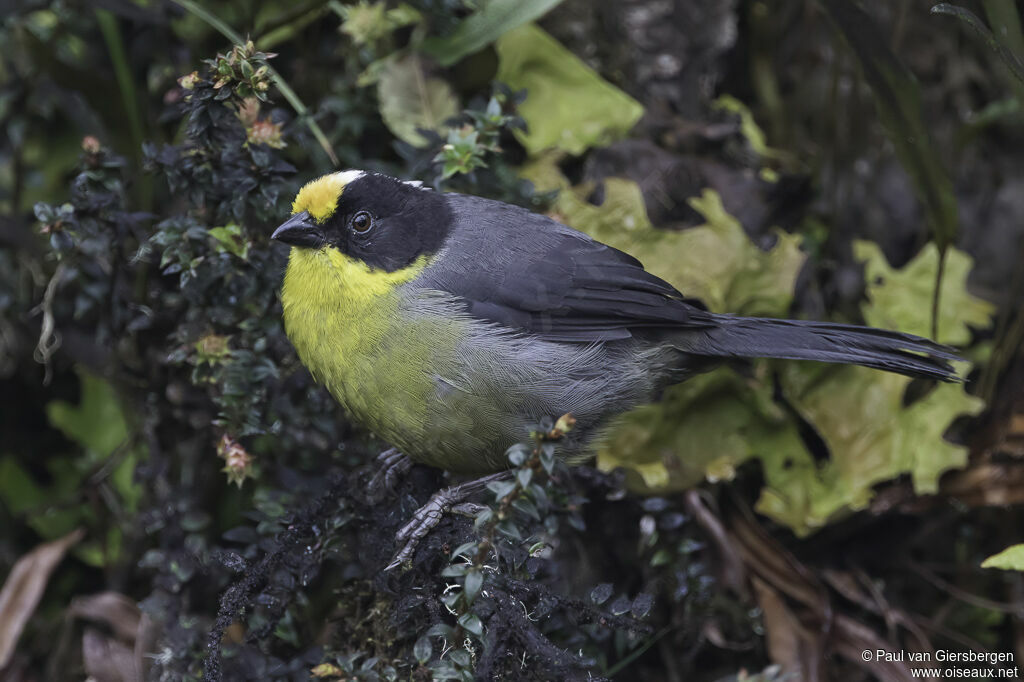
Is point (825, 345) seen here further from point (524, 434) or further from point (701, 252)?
point (524, 434)

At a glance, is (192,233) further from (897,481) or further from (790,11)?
(790,11)

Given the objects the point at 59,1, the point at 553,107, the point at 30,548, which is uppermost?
the point at 59,1

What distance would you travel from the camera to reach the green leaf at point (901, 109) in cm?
292

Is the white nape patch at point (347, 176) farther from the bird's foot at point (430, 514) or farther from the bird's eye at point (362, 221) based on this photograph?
the bird's foot at point (430, 514)

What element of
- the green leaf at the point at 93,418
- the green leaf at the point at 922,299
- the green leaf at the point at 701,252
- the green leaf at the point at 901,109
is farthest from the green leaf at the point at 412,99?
the green leaf at the point at 922,299

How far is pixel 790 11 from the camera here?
4.30 meters

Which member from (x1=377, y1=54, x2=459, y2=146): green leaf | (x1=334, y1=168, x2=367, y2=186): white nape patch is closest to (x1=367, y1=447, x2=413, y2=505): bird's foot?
(x1=334, y1=168, x2=367, y2=186): white nape patch

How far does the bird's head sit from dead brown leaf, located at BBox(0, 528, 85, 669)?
56.3 inches

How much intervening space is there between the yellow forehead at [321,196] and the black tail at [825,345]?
42.8 inches

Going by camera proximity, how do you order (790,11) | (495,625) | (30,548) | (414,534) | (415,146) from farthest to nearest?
1. (790,11)
2. (30,548)
3. (415,146)
4. (414,534)
5. (495,625)

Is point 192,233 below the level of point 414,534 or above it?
above

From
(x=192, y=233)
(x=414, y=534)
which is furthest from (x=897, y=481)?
(x=192, y=233)

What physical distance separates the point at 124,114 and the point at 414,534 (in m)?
1.96

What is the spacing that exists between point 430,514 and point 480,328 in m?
0.51
